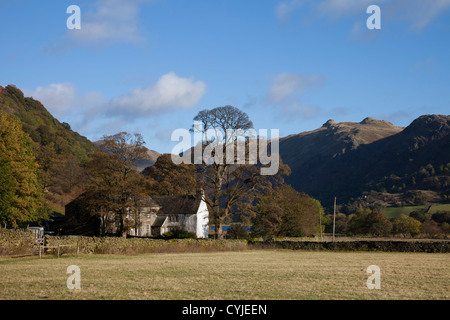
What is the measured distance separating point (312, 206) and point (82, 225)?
4167cm

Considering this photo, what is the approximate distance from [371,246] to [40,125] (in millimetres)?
98039

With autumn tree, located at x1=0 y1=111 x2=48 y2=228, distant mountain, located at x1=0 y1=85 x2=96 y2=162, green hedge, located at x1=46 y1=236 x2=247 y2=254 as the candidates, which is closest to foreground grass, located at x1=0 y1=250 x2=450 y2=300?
Result: green hedge, located at x1=46 y1=236 x2=247 y2=254

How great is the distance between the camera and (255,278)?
788 inches

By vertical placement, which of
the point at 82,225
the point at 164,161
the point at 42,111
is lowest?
the point at 82,225

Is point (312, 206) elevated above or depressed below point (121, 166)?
below

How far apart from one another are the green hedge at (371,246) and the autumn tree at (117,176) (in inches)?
627

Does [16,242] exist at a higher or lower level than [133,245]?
higher

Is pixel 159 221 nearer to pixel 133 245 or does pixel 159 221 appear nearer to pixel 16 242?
pixel 133 245

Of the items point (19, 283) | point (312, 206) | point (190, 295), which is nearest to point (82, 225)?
point (312, 206)

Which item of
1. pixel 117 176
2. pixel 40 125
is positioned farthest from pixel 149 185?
pixel 40 125

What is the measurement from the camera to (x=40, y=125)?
120m

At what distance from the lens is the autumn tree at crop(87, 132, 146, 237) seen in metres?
52.8

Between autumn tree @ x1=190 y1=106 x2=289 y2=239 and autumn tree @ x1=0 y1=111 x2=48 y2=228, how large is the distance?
756 inches
